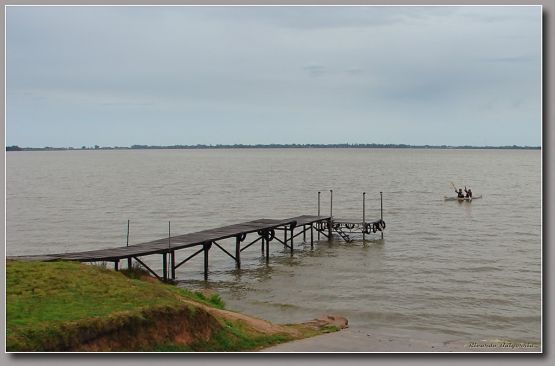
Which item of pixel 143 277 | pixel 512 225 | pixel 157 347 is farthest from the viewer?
pixel 512 225

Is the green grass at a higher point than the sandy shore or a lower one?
higher

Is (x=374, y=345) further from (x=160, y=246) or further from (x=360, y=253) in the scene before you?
(x=360, y=253)

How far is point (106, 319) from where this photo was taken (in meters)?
13.4

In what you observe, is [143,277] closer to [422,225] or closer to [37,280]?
[37,280]

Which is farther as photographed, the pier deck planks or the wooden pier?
the wooden pier

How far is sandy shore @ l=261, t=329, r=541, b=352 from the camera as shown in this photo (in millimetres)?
15141

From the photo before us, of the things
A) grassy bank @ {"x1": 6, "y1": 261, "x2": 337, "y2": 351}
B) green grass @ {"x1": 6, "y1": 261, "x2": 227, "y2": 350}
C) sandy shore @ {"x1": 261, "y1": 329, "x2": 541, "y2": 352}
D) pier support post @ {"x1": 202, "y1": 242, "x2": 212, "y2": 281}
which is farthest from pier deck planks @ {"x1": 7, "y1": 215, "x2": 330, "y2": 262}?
sandy shore @ {"x1": 261, "y1": 329, "x2": 541, "y2": 352}

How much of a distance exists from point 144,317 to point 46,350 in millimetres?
2405

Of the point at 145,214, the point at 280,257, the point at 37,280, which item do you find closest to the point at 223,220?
the point at 145,214

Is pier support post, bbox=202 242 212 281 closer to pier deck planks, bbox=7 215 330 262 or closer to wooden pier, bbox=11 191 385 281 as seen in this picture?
wooden pier, bbox=11 191 385 281

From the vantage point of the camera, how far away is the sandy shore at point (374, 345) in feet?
49.7

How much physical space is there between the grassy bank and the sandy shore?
789 millimetres

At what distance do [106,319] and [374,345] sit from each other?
721cm

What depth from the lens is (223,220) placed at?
165 ft
